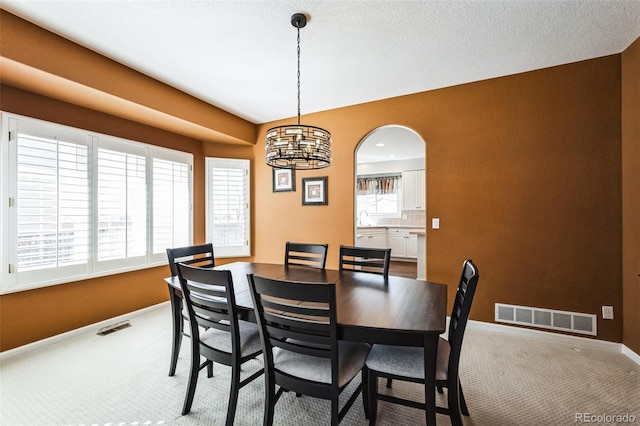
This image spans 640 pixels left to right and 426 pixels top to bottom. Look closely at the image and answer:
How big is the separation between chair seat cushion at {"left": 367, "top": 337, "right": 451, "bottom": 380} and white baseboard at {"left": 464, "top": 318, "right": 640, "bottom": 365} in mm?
1757

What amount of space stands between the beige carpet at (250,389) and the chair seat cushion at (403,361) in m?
0.47

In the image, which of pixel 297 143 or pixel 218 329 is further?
pixel 297 143

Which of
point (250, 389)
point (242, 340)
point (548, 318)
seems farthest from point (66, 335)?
point (548, 318)

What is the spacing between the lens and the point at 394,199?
7.91 meters

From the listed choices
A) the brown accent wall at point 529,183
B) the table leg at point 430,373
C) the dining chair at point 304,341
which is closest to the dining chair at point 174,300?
the dining chair at point 304,341

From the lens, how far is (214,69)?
289 centimetres

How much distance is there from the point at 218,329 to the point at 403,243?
6178mm

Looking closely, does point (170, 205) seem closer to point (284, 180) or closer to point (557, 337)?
Result: point (284, 180)

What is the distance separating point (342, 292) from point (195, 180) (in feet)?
10.9

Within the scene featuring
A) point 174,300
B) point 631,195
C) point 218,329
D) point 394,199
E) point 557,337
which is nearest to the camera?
point 218,329

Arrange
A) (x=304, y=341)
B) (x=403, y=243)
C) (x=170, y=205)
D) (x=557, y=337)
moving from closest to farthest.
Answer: (x=304, y=341)
(x=557, y=337)
(x=170, y=205)
(x=403, y=243)

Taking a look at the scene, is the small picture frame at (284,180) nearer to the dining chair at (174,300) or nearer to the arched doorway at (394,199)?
the dining chair at (174,300)

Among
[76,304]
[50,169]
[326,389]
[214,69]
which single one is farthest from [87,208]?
[326,389]

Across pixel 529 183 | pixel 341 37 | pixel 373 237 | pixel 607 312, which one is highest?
pixel 341 37
